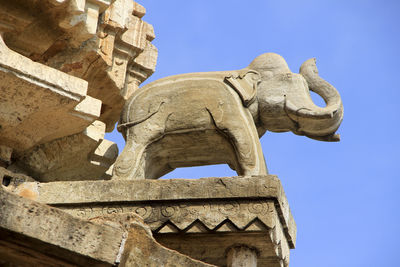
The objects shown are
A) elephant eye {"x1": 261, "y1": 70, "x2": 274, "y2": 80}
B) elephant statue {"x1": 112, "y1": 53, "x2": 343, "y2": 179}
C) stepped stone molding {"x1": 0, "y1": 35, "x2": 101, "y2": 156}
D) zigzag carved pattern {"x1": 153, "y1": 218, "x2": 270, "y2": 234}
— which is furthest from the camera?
elephant eye {"x1": 261, "y1": 70, "x2": 274, "y2": 80}

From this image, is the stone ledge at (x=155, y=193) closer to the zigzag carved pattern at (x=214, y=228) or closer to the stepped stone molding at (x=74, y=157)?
the zigzag carved pattern at (x=214, y=228)

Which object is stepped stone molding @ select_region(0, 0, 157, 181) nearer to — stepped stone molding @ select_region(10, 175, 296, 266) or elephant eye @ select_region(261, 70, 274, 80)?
stepped stone molding @ select_region(10, 175, 296, 266)

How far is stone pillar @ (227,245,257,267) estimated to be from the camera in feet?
20.9

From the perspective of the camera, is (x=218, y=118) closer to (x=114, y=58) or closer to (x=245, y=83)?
(x=245, y=83)

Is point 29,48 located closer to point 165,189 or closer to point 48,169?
point 48,169

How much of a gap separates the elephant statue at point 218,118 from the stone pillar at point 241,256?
3.34ft

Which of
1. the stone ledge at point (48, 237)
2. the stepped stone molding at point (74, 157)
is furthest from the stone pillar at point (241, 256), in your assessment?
the stepped stone molding at point (74, 157)

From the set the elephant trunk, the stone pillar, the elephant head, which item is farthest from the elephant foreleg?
the stone pillar

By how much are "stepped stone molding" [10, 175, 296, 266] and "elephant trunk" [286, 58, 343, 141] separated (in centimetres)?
148

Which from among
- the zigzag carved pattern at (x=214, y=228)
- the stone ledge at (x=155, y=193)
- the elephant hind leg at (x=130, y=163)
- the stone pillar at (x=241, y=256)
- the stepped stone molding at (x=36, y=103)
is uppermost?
the stepped stone molding at (x=36, y=103)

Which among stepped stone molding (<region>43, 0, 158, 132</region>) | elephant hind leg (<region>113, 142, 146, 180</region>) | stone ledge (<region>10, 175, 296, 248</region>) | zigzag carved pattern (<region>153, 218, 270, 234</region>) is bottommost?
zigzag carved pattern (<region>153, 218, 270, 234</region>)

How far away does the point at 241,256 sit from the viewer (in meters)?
6.42

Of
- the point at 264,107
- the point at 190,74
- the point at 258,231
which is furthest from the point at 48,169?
the point at 258,231

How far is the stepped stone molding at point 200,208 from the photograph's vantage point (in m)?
6.36
